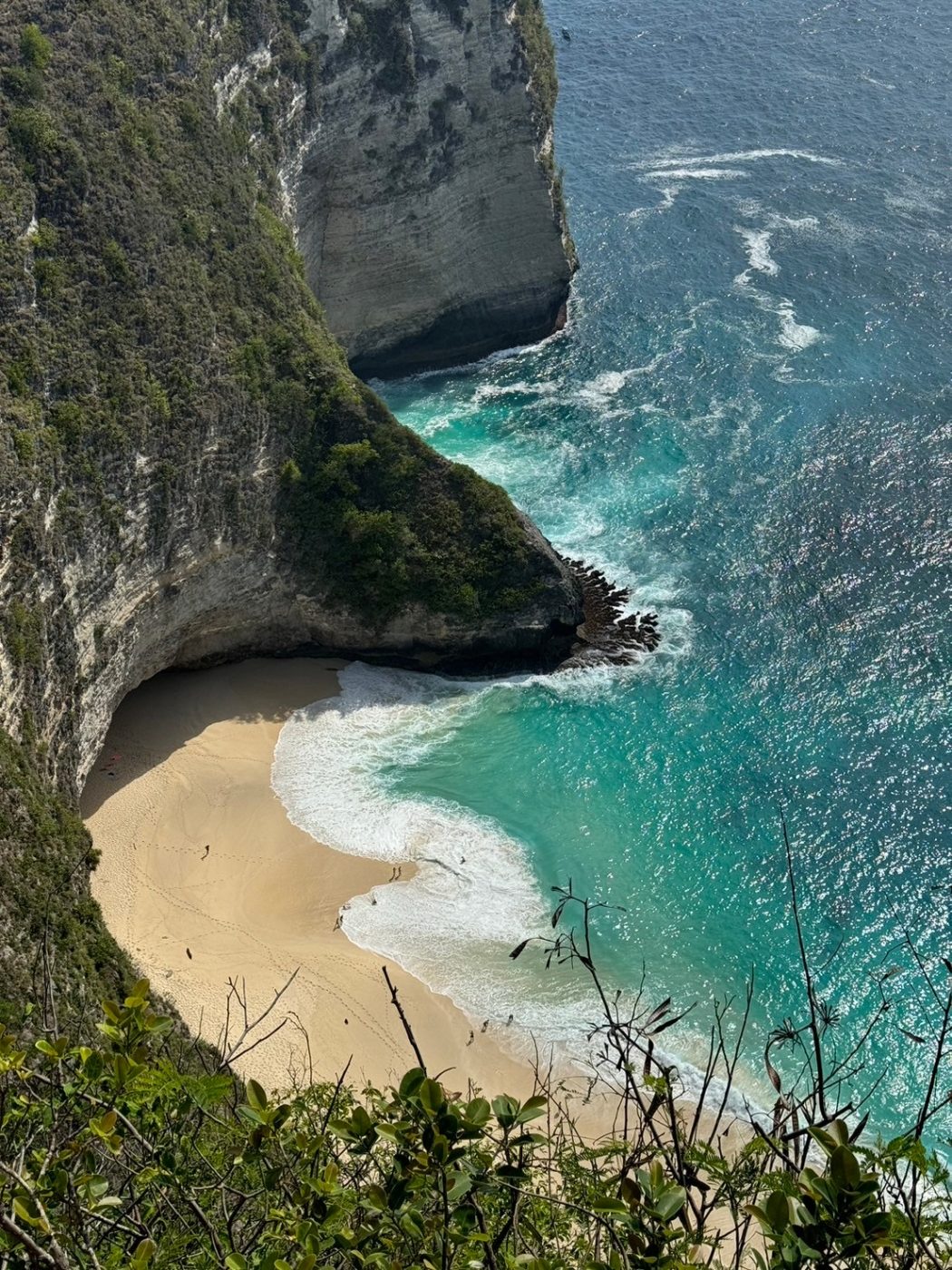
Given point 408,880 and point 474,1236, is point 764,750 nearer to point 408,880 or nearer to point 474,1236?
point 408,880

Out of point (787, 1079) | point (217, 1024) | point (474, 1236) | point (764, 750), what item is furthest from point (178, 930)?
point (474, 1236)

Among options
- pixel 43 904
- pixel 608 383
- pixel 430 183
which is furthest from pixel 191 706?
pixel 430 183

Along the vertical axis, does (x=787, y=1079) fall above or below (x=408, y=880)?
below

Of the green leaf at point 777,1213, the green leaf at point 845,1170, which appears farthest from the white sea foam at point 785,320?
the green leaf at point 777,1213

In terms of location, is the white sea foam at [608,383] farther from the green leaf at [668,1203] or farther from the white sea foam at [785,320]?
the green leaf at [668,1203]

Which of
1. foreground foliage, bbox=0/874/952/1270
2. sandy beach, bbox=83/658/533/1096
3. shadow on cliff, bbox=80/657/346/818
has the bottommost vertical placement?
sandy beach, bbox=83/658/533/1096

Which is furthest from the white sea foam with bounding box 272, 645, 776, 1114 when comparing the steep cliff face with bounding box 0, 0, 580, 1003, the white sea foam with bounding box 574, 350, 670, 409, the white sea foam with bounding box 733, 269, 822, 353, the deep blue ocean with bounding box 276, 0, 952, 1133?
the white sea foam with bounding box 733, 269, 822, 353

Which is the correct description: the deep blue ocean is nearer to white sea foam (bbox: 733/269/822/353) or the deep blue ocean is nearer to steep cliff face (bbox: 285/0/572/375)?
white sea foam (bbox: 733/269/822/353)
